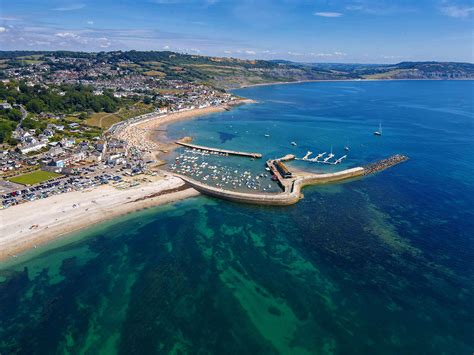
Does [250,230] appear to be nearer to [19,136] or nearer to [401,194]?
[401,194]

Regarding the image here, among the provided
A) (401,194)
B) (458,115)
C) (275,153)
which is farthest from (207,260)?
A: (458,115)

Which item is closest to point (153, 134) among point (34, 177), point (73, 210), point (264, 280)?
point (34, 177)

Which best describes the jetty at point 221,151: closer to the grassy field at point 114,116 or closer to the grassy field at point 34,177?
the grassy field at point 114,116

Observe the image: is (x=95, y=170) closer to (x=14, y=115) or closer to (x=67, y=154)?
(x=67, y=154)

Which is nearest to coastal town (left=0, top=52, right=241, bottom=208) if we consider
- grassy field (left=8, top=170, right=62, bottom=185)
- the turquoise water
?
grassy field (left=8, top=170, right=62, bottom=185)

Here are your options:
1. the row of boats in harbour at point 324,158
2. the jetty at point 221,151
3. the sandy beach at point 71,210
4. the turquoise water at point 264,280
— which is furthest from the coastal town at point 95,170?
the turquoise water at point 264,280
